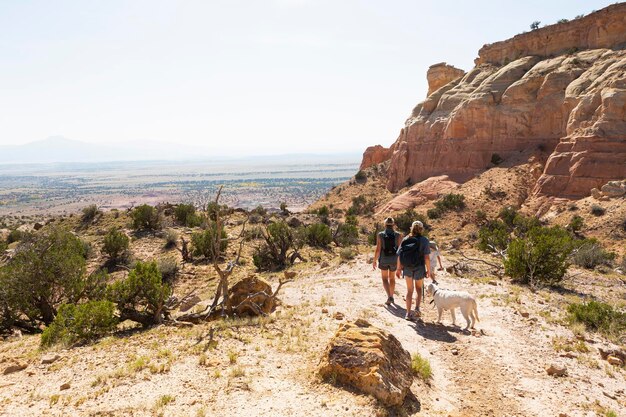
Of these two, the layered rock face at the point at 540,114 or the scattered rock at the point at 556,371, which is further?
the layered rock face at the point at 540,114

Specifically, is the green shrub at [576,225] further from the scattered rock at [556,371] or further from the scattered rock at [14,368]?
the scattered rock at [14,368]

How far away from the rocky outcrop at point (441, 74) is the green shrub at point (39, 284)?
180 ft

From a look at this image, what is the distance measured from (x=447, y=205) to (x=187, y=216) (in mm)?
23507

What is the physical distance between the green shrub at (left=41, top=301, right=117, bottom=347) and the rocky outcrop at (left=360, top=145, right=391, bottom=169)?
55355 mm

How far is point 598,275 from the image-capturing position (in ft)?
51.8

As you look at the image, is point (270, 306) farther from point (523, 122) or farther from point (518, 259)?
point (523, 122)

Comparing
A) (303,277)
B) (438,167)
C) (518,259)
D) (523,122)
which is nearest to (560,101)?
(523,122)

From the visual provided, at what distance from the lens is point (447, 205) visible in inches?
1404

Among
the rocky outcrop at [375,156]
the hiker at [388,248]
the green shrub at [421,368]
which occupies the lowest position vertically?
the green shrub at [421,368]

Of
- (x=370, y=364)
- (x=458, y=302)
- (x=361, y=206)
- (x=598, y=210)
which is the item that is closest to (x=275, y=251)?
(x=458, y=302)

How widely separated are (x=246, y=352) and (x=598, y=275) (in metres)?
15.5

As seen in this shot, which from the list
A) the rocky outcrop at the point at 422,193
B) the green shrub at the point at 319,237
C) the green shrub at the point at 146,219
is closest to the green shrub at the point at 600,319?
the green shrub at the point at 319,237

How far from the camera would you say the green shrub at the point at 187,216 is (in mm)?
31898

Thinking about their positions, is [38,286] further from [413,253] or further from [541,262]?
[541,262]
